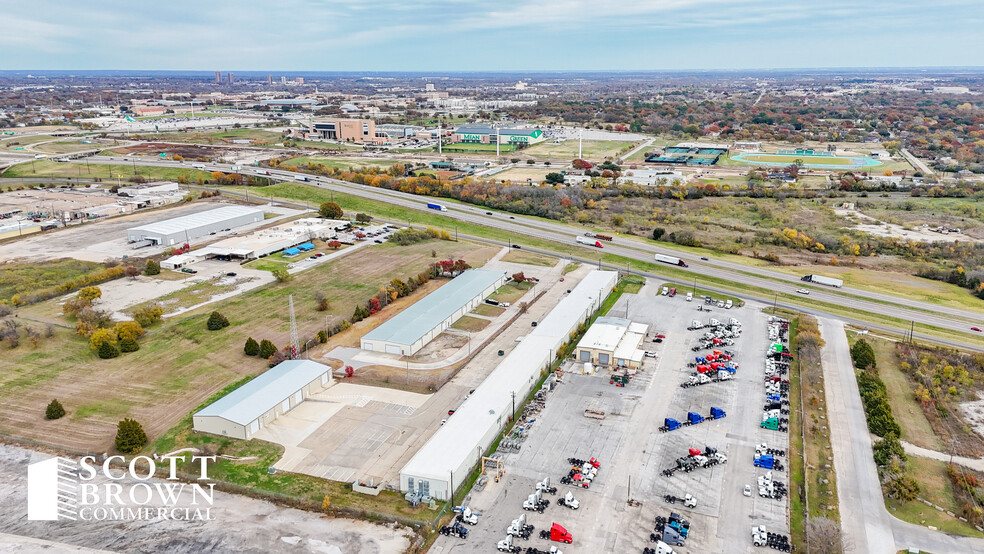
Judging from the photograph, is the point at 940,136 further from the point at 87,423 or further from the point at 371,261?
the point at 87,423

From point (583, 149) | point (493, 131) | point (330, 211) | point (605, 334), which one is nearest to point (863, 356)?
point (605, 334)

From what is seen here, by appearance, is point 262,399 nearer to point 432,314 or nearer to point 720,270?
point 432,314

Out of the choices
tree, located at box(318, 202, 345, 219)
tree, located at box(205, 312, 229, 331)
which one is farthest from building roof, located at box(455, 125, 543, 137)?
tree, located at box(205, 312, 229, 331)

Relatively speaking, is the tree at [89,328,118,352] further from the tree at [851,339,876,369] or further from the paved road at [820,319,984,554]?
the tree at [851,339,876,369]

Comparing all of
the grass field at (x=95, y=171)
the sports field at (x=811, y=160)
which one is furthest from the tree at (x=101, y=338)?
the sports field at (x=811, y=160)

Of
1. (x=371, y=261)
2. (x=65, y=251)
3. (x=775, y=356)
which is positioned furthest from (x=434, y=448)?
(x=65, y=251)

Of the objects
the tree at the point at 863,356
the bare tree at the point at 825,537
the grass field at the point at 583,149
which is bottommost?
the bare tree at the point at 825,537

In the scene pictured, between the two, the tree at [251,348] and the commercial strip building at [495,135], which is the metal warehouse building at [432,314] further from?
the commercial strip building at [495,135]
